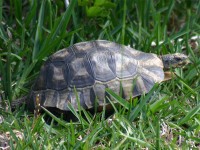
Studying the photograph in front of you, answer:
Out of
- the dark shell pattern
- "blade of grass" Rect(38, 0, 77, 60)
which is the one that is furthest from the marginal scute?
"blade of grass" Rect(38, 0, 77, 60)

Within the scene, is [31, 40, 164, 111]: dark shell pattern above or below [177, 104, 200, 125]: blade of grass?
above

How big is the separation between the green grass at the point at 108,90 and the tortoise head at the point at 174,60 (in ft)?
0.29

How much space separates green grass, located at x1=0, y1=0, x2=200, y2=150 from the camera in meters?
3.68

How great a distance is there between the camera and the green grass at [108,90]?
12.1 ft

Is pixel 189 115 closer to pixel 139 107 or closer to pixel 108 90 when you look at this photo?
pixel 139 107

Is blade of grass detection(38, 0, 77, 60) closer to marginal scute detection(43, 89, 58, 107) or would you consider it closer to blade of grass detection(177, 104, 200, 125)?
marginal scute detection(43, 89, 58, 107)

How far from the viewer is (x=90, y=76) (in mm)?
4152

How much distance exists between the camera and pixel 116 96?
3.92 meters

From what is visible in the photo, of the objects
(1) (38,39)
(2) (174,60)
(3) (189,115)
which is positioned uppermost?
(1) (38,39)

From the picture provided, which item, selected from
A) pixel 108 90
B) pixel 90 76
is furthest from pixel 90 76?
pixel 108 90

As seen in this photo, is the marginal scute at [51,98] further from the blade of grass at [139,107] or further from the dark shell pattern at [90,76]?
the blade of grass at [139,107]

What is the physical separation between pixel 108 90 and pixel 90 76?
262mm

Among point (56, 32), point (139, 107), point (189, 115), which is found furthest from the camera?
point (56, 32)

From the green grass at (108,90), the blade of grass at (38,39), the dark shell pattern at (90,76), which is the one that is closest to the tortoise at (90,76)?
the dark shell pattern at (90,76)
